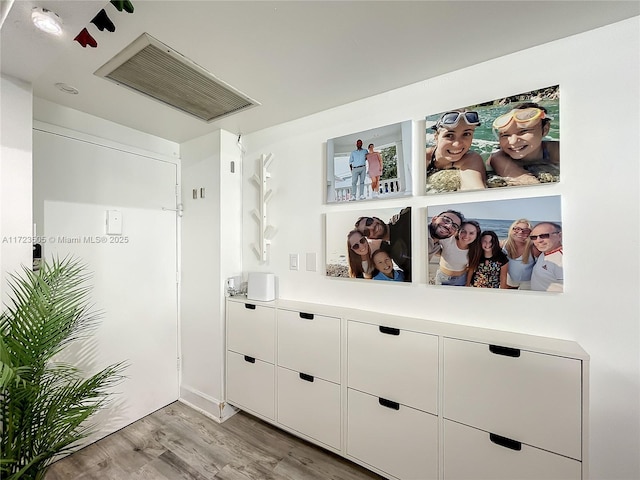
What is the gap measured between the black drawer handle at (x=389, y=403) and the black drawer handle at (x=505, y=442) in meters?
0.45

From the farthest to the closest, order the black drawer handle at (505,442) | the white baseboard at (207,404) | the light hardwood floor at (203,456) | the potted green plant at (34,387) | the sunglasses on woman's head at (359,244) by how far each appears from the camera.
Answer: the white baseboard at (207,404), the sunglasses on woman's head at (359,244), the light hardwood floor at (203,456), the black drawer handle at (505,442), the potted green plant at (34,387)

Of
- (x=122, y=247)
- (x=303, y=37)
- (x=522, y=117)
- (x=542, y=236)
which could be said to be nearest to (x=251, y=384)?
(x=122, y=247)

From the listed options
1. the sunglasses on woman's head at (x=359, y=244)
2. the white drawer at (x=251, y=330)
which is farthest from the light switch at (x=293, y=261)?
the sunglasses on woman's head at (x=359, y=244)

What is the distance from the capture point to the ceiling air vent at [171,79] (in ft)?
4.58

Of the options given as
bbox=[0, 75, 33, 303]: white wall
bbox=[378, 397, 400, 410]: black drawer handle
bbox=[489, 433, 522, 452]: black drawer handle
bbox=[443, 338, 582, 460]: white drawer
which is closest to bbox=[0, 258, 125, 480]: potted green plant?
bbox=[0, 75, 33, 303]: white wall

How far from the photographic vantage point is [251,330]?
2129mm

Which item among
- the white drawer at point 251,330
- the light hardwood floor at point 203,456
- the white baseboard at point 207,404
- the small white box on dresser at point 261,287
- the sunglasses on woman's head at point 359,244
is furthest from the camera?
the white baseboard at point 207,404

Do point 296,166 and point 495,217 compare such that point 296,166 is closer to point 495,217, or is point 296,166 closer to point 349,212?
point 349,212

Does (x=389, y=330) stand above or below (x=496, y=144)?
below

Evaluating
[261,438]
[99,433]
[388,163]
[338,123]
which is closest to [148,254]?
[99,433]

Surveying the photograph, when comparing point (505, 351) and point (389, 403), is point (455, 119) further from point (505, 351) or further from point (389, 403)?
point (389, 403)

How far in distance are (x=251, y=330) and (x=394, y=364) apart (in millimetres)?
1134

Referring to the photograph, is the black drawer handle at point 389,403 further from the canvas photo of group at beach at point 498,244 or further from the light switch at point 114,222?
the light switch at point 114,222

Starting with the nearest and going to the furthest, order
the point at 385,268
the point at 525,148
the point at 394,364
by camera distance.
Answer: the point at 525,148, the point at 394,364, the point at 385,268
